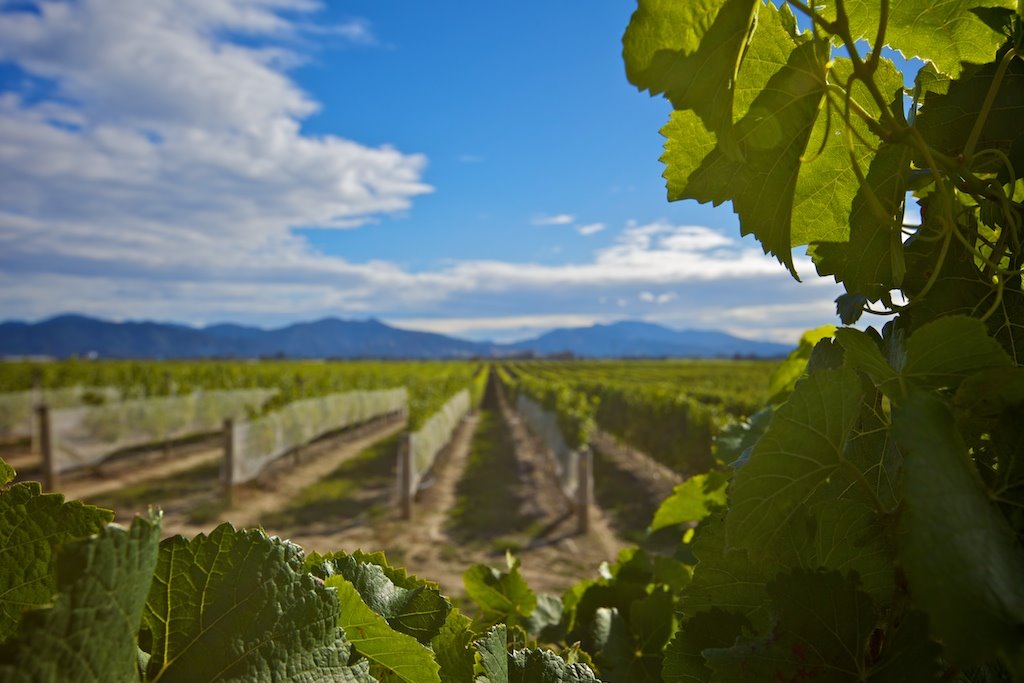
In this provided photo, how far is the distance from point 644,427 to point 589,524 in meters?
5.63

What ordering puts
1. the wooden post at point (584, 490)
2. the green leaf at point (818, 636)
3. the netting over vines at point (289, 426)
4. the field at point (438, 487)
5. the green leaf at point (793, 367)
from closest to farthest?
1. the green leaf at point (818, 636)
2. the green leaf at point (793, 367)
3. the field at point (438, 487)
4. the wooden post at point (584, 490)
5. the netting over vines at point (289, 426)

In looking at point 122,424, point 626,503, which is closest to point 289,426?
point 122,424

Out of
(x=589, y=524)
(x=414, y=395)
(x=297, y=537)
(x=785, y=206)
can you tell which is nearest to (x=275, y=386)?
(x=414, y=395)

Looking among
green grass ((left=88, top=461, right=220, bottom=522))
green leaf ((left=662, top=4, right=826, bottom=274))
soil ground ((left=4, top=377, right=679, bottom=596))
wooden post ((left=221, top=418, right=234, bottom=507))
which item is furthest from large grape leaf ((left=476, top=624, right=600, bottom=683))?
green grass ((left=88, top=461, right=220, bottom=522))

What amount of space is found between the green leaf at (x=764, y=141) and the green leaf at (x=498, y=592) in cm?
83

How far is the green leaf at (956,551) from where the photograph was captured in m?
0.48

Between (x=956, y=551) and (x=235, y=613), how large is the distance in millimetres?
586

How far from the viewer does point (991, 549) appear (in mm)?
517

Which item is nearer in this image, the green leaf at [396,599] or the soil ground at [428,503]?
the green leaf at [396,599]

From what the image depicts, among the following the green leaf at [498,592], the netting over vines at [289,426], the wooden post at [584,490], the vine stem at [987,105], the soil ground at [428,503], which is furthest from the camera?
the netting over vines at [289,426]

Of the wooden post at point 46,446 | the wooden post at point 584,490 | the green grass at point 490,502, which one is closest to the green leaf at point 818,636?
the green grass at point 490,502

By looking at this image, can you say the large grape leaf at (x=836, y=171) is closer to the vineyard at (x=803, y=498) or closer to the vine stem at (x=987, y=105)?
the vineyard at (x=803, y=498)

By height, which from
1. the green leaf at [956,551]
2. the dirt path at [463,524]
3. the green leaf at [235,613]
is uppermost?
the green leaf at [956,551]

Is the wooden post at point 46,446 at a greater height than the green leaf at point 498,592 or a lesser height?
lesser
